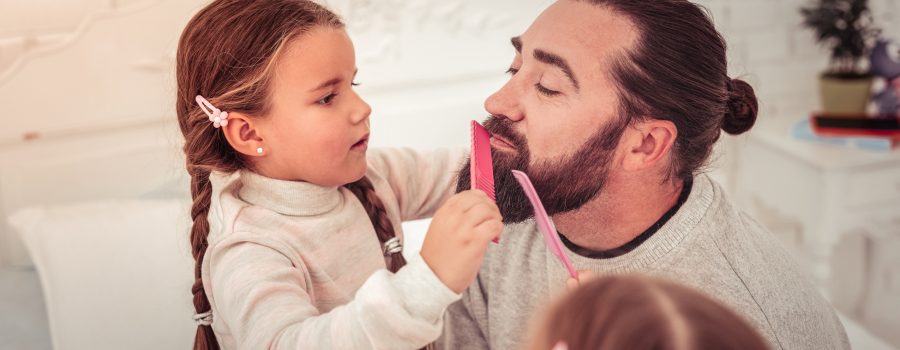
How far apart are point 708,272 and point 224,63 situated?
1.59ft

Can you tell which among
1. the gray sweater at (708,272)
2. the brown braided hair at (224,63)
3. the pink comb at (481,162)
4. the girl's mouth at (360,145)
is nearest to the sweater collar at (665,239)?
the gray sweater at (708,272)

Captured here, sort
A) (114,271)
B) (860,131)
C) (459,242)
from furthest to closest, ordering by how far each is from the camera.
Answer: (860,131) → (114,271) → (459,242)

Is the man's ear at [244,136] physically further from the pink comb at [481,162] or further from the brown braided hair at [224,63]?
the pink comb at [481,162]

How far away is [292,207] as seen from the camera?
2.64 ft

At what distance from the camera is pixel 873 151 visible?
1549 millimetres

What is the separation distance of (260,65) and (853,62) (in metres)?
1.42

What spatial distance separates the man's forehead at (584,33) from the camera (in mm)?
748

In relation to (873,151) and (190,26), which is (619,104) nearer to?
(190,26)

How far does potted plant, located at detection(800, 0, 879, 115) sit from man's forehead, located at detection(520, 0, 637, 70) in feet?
3.61

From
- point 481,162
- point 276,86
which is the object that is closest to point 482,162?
point 481,162

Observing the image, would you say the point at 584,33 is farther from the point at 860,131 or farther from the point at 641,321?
the point at 860,131

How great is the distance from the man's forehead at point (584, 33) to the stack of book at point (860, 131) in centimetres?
97

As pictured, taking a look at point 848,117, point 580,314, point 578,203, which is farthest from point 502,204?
point 848,117

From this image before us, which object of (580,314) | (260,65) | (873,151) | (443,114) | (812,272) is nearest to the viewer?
(580,314)
